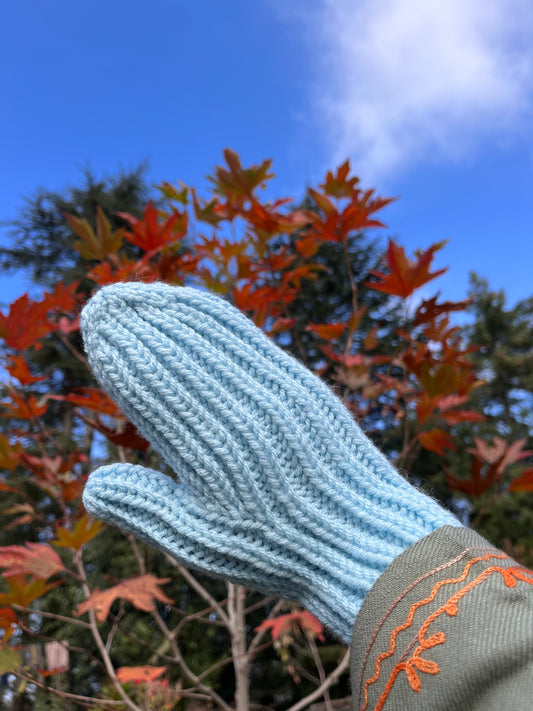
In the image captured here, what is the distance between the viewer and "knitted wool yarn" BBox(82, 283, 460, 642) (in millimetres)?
531

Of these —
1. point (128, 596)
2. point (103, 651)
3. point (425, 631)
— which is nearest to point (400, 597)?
point (425, 631)

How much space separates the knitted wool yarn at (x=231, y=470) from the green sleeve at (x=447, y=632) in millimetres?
74

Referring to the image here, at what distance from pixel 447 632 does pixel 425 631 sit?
2 cm

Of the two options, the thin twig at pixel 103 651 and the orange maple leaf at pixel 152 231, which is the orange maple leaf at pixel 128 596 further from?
the orange maple leaf at pixel 152 231

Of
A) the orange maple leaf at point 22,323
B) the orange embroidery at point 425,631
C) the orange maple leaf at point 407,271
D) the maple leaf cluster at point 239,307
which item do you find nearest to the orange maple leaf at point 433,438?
the maple leaf cluster at point 239,307

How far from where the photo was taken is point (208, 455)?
0.53 meters

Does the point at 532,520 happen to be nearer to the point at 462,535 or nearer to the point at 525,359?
the point at 525,359

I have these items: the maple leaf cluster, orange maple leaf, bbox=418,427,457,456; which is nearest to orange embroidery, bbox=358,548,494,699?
the maple leaf cluster

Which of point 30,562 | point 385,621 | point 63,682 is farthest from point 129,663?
point 385,621

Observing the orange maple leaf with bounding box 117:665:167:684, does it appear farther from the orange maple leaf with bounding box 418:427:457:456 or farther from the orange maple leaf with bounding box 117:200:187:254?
the orange maple leaf with bounding box 117:200:187:254

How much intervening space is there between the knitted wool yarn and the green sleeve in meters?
0.07

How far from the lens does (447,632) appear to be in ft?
1.24

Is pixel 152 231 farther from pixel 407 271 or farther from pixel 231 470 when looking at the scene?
pixel 231 470

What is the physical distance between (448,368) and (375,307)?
6.94ft
